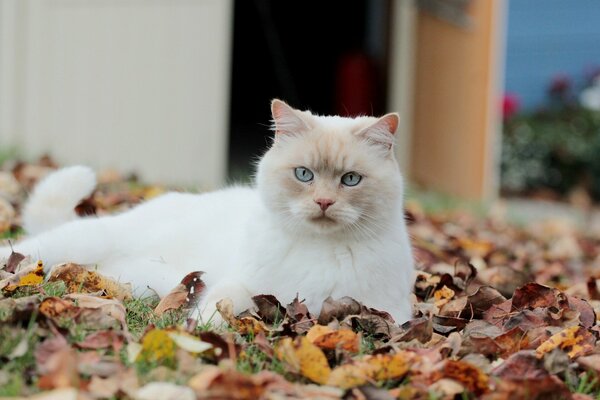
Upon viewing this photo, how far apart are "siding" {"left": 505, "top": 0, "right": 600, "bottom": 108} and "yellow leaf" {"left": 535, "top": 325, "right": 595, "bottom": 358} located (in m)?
12.2

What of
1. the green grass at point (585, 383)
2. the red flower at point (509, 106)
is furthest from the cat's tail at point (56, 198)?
the red flower at point (509, 106)

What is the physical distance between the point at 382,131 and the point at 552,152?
35.6 feet

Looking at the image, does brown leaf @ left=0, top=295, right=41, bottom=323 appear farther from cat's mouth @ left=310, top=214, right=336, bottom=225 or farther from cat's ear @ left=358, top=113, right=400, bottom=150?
cat's ear @ left=358, top=113, right=400, bottom=150

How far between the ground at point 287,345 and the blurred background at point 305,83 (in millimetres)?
1158

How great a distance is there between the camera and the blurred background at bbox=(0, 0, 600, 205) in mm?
6652

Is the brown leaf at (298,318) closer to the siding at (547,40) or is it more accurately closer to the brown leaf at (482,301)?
the brown leaf at (482,301)

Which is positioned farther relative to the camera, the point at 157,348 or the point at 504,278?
the point at 504,278

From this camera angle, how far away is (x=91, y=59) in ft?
21.9

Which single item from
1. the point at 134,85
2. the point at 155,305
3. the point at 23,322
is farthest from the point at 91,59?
the point at 23,322

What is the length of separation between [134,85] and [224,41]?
771 mm

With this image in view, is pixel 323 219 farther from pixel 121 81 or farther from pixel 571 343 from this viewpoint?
pixel 121 81

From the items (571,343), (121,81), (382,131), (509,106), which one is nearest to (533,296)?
(571,343)

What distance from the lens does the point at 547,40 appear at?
47.6ft

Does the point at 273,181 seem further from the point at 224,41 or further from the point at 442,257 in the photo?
the point at 224,41
